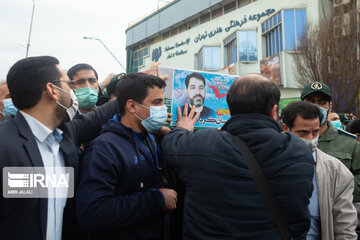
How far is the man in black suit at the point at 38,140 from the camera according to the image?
145cm

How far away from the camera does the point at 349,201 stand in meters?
2.02

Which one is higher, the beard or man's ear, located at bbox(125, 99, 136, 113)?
the beard

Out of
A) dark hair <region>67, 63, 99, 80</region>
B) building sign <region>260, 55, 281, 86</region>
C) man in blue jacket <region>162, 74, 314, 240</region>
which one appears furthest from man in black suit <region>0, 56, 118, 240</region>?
building sign <region>260, 55, 281, 86</region>

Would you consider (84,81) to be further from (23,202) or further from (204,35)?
(204,35)

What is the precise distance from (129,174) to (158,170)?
27cm

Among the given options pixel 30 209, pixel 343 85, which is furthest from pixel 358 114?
pixel 30 209

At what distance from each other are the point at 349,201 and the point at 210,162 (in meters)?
1.18

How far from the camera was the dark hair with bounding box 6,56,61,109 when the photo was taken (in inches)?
65.5

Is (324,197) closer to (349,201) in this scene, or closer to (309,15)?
(349,201)

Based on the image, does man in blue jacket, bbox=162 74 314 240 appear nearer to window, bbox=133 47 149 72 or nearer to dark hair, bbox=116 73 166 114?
dark hair, bbox=116 73 166 114

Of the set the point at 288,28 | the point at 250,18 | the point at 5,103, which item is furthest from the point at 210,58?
the point at 5,103

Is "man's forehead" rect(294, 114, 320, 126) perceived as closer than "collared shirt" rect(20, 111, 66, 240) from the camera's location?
No

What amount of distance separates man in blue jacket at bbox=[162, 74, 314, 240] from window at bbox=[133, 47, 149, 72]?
3558 cm

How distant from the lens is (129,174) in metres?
1.75
